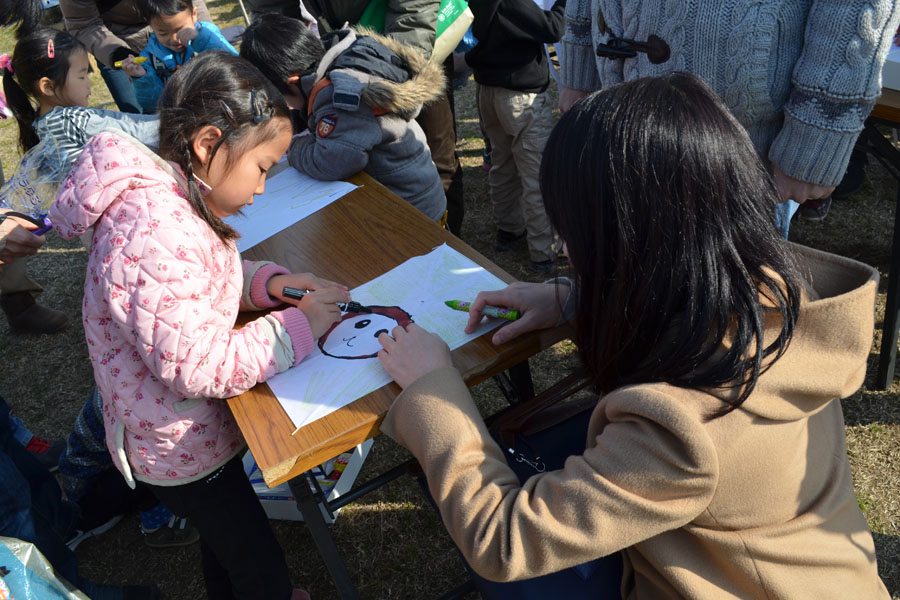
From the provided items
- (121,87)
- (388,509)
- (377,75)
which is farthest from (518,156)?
(121,87)

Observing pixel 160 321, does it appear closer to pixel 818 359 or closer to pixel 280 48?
pixel 818 359

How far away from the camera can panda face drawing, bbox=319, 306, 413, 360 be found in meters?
1.34

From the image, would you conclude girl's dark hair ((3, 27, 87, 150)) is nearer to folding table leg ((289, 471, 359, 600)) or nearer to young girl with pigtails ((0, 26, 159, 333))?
young girl with pigtails ((0, 26, 159, 333))

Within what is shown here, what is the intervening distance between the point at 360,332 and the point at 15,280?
2.71 metres

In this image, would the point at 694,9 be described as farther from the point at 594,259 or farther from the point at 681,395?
the point at 681,395

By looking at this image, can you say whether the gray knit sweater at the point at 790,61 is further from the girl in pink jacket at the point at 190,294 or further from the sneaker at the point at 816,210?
the sneaker at the point at 816,210

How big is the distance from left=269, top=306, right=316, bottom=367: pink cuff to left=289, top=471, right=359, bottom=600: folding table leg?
0.28 metres

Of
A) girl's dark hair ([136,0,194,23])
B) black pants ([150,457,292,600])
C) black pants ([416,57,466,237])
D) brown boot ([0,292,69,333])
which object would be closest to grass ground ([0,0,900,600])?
brown boot ([0,292,69,333])

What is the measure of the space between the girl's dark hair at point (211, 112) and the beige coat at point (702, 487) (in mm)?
679

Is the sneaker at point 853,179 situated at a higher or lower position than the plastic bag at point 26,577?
lower

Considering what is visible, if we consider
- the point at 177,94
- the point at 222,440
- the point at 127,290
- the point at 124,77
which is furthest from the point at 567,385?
the point at 124,77

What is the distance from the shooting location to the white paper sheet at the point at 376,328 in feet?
4.05

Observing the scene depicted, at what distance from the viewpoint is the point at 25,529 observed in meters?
1.70

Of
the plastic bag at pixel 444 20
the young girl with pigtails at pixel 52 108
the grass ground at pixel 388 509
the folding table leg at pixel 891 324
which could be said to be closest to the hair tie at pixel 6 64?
the young girl with pigtails at pixel 52 108
